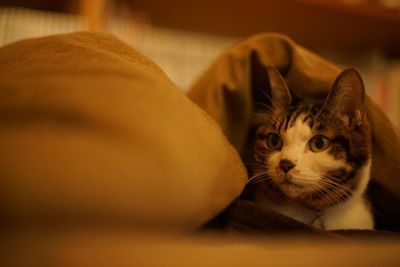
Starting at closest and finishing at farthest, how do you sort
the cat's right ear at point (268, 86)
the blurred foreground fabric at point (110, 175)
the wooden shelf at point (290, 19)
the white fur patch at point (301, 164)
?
the blurred foreground fabric at point (110, 175)
the white fur patch at point (301, 164)
the cat's right ear at point (268, 86)
the wooden shelf at point (290, 19)

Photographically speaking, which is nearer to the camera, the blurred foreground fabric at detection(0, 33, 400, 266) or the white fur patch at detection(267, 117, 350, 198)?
the blurred foreground fabric at detection(0, 33, 400, 266)

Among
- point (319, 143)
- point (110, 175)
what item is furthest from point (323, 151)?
point (110, 175)

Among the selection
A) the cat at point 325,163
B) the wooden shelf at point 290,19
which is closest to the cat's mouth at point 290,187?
the cat at point 325,163

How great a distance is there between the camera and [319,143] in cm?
58

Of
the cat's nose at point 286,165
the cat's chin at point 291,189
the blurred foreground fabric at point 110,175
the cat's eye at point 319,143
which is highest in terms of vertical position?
the blurred foreground fabric at point 110,175

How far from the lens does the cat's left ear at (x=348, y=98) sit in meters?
0.56

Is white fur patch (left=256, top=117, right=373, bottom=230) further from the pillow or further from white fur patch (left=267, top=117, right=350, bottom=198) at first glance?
the pillow

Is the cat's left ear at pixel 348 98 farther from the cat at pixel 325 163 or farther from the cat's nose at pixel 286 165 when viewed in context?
the cat's nose at pixel 286 165

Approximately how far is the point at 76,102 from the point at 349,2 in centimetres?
124

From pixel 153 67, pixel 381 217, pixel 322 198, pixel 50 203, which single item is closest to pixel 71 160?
pixel 50 203

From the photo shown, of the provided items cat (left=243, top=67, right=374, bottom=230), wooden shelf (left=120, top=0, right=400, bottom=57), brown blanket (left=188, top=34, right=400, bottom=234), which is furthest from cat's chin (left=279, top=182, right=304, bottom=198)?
wooden shelf (left=120, top=0, right=400, bottom=57)

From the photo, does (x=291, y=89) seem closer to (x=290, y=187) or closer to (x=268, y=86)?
(x=268, y=86)

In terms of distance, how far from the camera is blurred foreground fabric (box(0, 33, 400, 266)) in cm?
25

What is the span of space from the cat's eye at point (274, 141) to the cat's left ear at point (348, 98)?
0.35 feet
